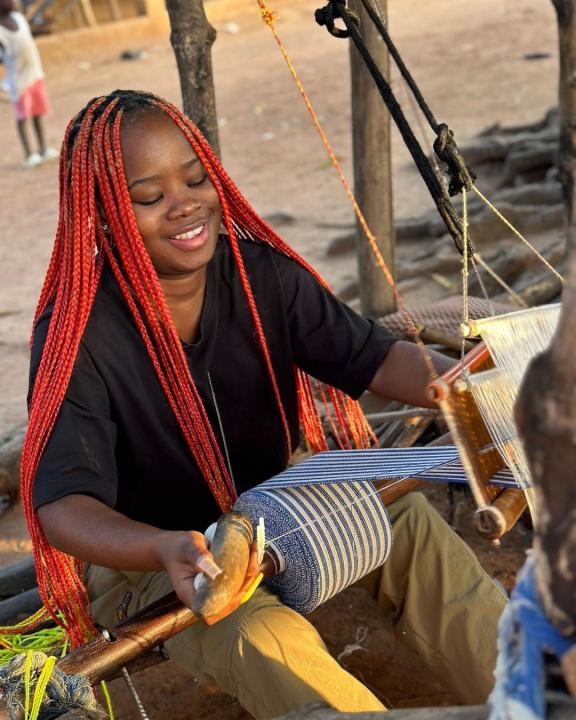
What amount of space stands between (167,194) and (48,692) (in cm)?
107

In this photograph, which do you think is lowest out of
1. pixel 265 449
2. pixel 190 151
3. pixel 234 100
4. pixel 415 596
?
pixel 234 100

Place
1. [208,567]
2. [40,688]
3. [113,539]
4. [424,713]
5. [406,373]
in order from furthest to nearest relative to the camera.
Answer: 1. [406,373]
2. [113,539]
3. [40,688]
4. [208,567]
5. [424,713]

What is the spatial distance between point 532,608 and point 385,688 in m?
1.66

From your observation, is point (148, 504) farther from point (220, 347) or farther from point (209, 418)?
point (220, 347)

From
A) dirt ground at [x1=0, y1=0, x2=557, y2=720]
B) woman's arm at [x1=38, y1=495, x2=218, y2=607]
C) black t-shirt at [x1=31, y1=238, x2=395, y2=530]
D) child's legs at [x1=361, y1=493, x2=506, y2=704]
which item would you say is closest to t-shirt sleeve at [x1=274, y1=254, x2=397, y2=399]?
black t-shirt at [x1=31, y1=238, x2=395, y2=530]

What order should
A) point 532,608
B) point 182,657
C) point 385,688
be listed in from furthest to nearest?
point 385,688 → point 182,657 → point 532,608

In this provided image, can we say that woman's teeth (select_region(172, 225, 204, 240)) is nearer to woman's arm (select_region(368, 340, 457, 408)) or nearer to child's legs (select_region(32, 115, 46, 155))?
woman's arm (select_region(368, 340, 457, 408))

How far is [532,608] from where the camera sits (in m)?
1.25

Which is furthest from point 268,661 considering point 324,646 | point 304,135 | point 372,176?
point 304,135

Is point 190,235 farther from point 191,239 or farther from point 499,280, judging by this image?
point 499,280

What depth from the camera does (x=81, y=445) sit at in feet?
6.87

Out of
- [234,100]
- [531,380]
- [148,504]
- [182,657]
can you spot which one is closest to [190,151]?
[148,504]

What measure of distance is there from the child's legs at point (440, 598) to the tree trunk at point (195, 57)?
1744 mm

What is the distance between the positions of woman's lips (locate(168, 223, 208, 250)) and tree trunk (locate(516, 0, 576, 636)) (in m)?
1.19
